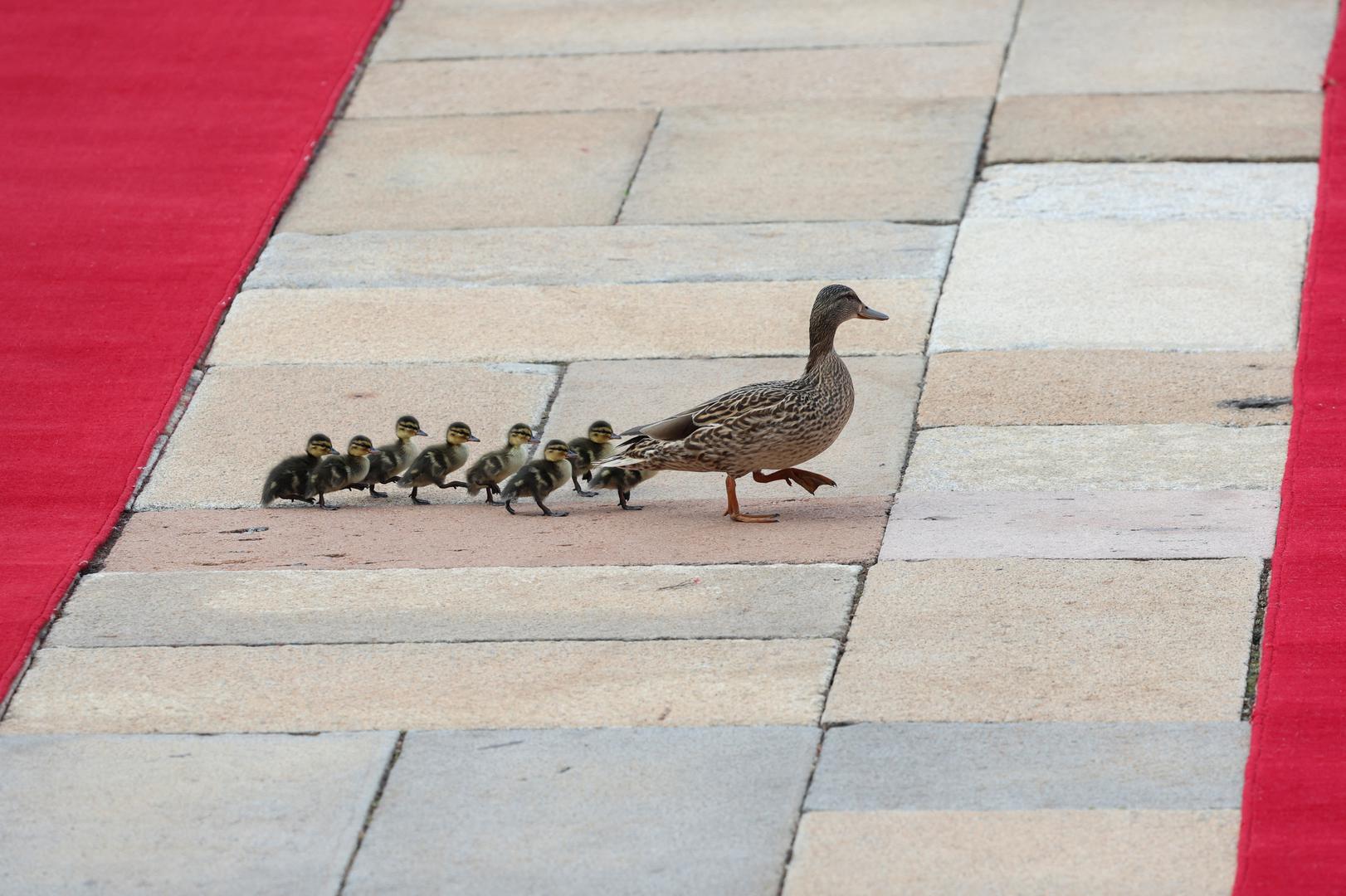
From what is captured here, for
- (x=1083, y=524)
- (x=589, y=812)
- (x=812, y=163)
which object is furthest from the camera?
(x=812, y=163)

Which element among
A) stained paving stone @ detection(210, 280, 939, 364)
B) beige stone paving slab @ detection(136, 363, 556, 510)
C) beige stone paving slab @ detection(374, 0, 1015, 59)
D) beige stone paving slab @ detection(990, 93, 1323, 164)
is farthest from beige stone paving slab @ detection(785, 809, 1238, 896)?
beige stone paving slab @ detection(374, 0, 1015, 59)

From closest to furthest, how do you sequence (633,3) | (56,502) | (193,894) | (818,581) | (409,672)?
1. (193,894)
2. (409,672)
3. (818,581)
4. (56,502)
5. (633,3)

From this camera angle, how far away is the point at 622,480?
1020 cm

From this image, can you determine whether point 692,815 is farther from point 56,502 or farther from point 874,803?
point 56,502

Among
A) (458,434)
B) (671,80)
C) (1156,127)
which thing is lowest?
(1156,127)

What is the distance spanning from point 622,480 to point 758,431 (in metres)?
0.87

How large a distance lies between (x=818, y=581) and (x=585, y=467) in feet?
6.30

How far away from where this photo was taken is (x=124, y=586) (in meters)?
9.22

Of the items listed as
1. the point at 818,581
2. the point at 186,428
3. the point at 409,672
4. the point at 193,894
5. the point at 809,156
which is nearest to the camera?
the point at 193,894

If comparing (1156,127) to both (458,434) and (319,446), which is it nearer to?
(458,434)

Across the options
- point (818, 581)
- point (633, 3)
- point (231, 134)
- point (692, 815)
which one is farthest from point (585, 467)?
point (633, 3)

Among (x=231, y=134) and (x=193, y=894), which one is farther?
(x=231, y=134)

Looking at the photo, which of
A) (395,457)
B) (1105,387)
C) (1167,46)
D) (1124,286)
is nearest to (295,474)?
(395,457)

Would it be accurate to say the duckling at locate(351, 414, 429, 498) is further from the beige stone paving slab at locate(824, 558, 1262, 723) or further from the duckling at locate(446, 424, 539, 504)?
the beige stone paving slab at locate(824, 558, 1262, 723)
